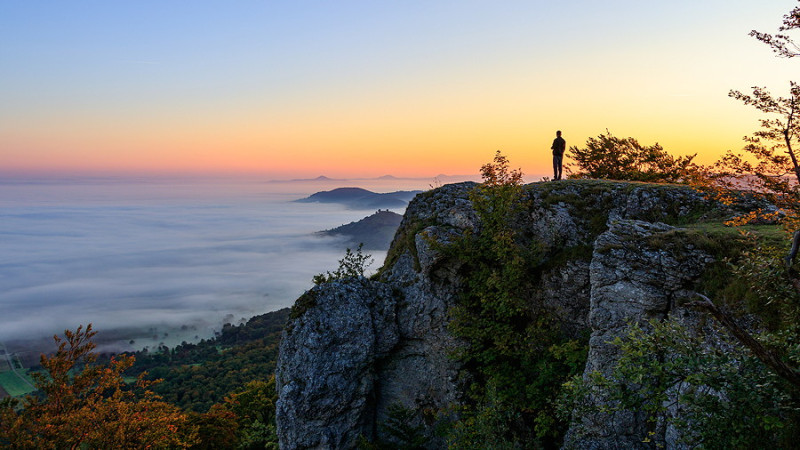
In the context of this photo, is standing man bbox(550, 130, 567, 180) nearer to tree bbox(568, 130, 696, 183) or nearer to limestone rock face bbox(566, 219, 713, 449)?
tree bbox(568, 130, 696, 183)

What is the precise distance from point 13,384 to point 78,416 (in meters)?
133

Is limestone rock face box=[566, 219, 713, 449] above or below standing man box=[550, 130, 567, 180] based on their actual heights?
below

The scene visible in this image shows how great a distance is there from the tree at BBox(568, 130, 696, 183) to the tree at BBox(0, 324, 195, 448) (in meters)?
26.7

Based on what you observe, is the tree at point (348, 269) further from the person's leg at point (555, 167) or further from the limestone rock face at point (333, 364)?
the person's leg at point (555, 167)

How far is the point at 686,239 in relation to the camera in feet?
39.5

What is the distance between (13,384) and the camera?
353 ft

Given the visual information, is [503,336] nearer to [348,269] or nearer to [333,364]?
[333,364]

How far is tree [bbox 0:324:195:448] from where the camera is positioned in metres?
16.2

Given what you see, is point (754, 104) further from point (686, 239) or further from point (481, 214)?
point (481, 214)

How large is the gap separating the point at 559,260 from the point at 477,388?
6426 mm

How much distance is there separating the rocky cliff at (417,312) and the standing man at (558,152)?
2.81 m

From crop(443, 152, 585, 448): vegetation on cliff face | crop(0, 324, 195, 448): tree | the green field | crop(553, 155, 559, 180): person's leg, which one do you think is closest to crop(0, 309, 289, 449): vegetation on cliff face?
crop(0, 324, 195, 448): tree

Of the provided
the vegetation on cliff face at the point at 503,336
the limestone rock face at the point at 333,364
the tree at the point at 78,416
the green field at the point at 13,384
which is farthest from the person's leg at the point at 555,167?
the green field at the point at 13,384

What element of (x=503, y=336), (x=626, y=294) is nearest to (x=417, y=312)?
(x=503, y=336)
